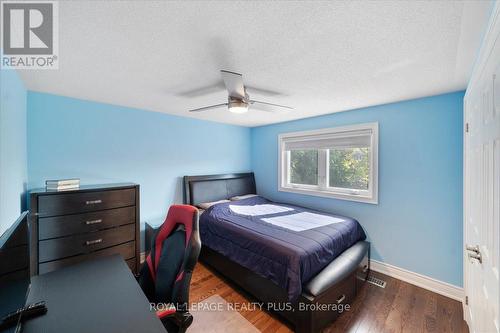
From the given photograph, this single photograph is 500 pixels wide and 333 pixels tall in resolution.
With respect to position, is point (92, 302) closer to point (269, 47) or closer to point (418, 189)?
point (269, 47)

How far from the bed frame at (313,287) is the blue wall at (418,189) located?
0.44 meters

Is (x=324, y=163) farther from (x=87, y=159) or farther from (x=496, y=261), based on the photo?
(x=87, y=159)

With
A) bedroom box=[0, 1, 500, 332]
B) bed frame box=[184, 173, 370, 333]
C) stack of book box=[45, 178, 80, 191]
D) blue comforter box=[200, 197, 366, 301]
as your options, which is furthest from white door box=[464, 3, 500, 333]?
stack of book box=[45, 178, 80, 191]

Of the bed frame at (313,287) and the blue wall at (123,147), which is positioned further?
the blue wall at (123,147)

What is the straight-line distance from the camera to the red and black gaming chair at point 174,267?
4.00ft

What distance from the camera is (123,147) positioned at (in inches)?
114

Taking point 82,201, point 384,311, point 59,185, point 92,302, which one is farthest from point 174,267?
point 384,311

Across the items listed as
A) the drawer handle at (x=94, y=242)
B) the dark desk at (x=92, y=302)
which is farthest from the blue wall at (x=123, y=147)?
the dark desk at (x=92, y=302)

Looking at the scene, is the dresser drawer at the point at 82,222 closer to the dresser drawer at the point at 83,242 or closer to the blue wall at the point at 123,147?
the dresser drawer at the point at 83,242

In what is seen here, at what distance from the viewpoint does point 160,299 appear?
1402 millimetres

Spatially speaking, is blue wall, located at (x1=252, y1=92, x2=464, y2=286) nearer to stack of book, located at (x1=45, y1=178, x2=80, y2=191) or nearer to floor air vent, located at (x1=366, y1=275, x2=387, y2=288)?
floor air vent, located at (x1=366, y1=275, x2=387, y2=288)

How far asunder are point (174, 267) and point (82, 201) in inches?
61.4

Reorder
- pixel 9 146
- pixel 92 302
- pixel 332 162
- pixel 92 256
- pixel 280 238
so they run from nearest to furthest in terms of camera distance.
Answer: pixel 92 302 → pixel 9 146 → pixel 280 238 → pixel 92 256 → pixel 332 162

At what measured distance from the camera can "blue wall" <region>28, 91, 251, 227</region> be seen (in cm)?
234
